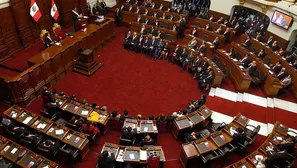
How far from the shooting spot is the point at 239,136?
743 centimetres

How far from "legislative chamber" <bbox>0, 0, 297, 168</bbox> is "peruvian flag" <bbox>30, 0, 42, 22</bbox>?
5 centimetres

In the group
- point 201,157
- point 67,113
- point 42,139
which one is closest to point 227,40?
point 201,157

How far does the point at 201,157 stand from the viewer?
7254mm

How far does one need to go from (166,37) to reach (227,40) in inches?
162

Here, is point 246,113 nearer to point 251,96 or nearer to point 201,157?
point 251,96

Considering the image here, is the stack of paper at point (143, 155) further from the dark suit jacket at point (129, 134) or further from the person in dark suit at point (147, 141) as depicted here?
the dark suit jacket at point (129, 134)

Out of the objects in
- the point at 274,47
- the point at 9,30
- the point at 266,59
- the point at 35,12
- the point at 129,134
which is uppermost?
the point at 35,12

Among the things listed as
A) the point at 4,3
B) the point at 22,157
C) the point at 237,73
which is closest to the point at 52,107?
the point at 22,157

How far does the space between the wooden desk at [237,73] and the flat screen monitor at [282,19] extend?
415 centimetres

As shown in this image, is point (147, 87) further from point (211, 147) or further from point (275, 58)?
point (275, 58)

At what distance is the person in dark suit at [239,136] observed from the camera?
7449 millimetres

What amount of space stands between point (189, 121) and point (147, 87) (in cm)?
334

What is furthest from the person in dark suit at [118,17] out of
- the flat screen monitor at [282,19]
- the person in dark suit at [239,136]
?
the person in dark suit at [239,136]

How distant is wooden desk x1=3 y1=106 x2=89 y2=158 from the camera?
727 cm
